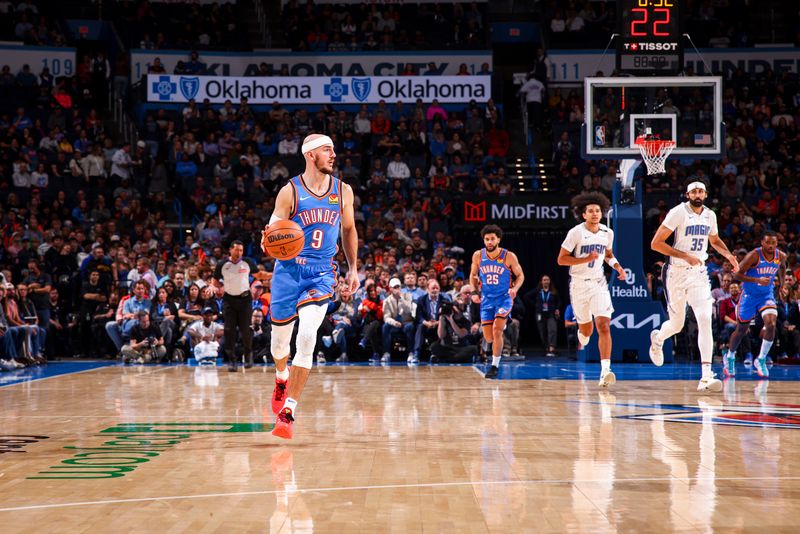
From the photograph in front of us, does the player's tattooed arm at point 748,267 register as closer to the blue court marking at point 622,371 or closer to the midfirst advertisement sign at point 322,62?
the blue court marking at point 622,371

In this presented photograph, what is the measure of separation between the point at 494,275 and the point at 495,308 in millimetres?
448

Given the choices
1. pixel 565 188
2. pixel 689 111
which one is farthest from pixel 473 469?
pixel 565 188

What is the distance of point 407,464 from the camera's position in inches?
Answer: 230

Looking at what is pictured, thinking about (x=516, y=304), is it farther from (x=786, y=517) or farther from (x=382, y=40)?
(x=786, y=517)

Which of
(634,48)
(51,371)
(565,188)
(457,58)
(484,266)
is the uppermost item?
(457,58)

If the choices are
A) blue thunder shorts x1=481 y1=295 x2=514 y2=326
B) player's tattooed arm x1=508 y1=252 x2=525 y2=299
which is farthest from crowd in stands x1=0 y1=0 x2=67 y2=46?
player's tattooed arm x1=508 y1=252 x2=525 y2=299

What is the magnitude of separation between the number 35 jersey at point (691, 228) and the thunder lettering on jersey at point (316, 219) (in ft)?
16.0

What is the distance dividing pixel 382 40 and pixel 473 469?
2353 cm

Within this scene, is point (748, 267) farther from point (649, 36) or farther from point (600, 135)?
point (649, 36)

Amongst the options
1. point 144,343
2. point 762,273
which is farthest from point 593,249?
point 144,343

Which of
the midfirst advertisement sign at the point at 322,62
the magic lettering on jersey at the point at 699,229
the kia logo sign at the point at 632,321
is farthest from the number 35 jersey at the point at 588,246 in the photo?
the midfirst advertisement sign at the point at 322,62

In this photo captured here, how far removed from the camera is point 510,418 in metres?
8.27

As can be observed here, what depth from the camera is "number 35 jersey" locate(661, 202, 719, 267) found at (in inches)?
435

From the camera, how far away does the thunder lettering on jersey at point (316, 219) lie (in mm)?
7477
